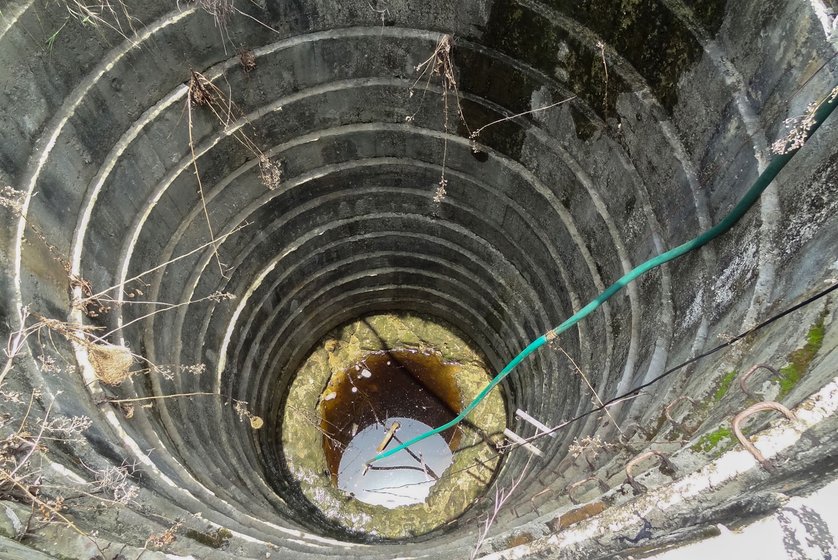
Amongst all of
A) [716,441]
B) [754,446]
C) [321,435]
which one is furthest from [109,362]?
[321,435]

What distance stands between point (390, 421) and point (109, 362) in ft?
17.1

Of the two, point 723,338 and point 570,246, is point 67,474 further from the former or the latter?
point 570,246

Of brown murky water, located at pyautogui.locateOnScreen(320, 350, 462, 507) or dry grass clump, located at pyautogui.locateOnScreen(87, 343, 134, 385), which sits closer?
dry grass clump, located at pyautogui.locateOnScreen(87, 343, 134, 385)

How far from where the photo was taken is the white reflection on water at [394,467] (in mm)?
8367

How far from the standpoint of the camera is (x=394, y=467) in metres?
8.61

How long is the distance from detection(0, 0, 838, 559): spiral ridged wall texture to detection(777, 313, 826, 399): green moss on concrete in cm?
2

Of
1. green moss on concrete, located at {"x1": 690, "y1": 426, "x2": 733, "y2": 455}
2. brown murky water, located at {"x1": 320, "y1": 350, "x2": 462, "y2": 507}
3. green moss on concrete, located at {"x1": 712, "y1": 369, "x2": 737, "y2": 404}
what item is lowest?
green moss on concrete, located at {"x1": 690, "y1": 426, "x2": 733, "y2": 455}

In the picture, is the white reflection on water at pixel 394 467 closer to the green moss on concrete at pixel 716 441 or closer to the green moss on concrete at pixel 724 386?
the green moss on concrete at pixel 724 386

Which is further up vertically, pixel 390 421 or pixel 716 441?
pixel 390 421

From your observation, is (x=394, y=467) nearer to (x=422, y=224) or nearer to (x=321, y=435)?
(x=321, y=435)

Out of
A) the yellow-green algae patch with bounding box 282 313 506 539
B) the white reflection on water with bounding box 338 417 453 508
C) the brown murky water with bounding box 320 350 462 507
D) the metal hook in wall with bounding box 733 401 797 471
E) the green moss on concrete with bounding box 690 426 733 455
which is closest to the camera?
the metal hook in wall with bounding box 733 401 797 471

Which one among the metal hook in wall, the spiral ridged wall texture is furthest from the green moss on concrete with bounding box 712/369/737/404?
the metal hook in wall

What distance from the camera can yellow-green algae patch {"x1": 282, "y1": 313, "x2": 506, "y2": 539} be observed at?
8078mm

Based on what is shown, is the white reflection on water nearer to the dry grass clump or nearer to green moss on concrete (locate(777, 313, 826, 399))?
the dry grass clump
